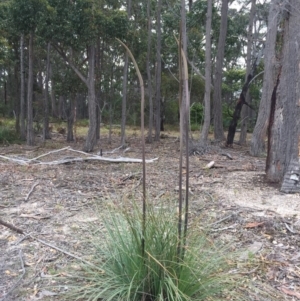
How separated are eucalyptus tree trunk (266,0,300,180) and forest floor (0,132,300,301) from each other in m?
0.41

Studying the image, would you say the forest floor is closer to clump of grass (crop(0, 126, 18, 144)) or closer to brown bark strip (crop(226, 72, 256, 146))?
brown bark strip (crop(226, 72, 256, 146))

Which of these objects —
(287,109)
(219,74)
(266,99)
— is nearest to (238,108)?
(219,74)

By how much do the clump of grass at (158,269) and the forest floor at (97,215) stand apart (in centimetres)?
35

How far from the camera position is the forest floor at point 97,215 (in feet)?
9.07

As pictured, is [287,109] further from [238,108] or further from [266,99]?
[238,108]

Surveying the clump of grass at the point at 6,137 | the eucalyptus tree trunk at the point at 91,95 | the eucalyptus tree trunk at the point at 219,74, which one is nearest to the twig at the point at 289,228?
the eucalyptus tree trunk at the point at 91,95

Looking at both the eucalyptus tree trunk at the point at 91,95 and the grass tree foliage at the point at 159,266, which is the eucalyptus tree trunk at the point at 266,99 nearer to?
the eucalyptus tree trunk at the point at 91,95

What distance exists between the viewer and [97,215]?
4.08m

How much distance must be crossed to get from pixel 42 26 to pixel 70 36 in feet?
2.50

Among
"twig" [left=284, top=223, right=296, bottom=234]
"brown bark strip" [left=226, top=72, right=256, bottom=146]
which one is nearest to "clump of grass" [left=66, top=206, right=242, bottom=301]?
"twig" [left=284, top=223, right=296, bottom=234]

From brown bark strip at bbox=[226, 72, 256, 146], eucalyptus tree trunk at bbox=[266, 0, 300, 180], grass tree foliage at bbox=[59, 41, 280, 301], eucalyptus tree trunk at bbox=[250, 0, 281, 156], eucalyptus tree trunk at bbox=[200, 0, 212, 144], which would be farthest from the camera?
brown bark strip at bbox=[226, 72, 256, 146]

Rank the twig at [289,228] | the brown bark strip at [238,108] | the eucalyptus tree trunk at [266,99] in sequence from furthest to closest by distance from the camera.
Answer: the brown bark strip at [238,108], the eucalyptus tree trunk at [266,99], the twig at [289,228]

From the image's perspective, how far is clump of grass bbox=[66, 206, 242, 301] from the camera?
206 centimetres

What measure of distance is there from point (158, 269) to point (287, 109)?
3.83 m
